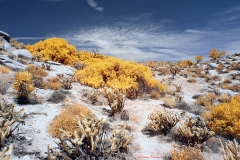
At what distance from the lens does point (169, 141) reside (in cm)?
640

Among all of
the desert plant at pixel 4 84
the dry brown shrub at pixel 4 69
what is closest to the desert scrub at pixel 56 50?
the dry brown shrub at pixel 4 69

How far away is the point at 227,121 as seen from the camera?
6.67 metres

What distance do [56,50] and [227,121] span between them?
16.4m

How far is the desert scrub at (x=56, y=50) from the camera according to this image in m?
18.1

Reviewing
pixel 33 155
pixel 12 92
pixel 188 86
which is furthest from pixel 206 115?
pixel 188 86

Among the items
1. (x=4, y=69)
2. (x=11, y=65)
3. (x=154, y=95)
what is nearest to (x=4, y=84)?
(x=4, y=69)

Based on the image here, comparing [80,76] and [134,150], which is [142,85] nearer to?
[80,76]

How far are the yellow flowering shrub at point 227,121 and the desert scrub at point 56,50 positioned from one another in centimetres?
1502

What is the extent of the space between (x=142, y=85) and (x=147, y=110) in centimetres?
361

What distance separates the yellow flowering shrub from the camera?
6359mm

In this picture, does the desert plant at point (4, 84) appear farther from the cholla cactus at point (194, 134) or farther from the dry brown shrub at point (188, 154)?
the cholla cactus at point (194, 134)

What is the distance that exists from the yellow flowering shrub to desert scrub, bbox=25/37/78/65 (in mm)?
15019

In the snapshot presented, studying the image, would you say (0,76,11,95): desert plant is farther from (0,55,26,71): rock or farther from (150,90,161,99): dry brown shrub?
(150,90,161,99): dry brown shrub

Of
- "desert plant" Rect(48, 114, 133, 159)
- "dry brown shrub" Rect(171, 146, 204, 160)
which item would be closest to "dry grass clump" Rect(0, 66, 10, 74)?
"desert plant" Rect(48, 114, 133, 159)
